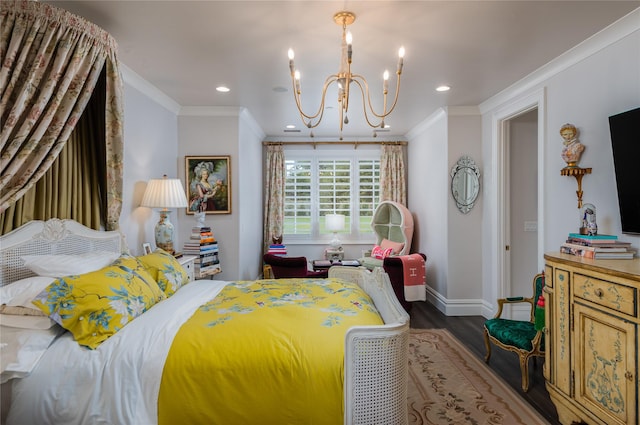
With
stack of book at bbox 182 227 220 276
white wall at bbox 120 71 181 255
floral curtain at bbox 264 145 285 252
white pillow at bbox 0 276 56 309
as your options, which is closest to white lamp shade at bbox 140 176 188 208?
white wall at bbox 120 71 181 255

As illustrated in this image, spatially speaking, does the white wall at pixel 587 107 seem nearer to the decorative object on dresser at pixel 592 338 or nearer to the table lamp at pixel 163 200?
the decorative object on dresser at pixel 592 338

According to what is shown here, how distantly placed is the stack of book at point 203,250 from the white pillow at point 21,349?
2279 mm

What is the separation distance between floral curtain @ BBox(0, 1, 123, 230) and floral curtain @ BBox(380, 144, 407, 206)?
4713 millimetres

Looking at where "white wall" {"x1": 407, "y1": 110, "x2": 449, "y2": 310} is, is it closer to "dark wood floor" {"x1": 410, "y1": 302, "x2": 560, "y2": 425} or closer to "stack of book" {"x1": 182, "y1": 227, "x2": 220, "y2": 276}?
"dark wood floor" {"x1": 410, "y1": 302, "x2": 560, "y2": 425}

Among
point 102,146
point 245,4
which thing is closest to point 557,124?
point 245,4

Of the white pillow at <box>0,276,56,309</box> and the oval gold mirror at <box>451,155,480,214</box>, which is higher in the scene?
the oval gold mirror at <box>451,155,480,214</box>

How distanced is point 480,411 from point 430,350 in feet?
3.37

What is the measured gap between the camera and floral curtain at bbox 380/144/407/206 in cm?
621

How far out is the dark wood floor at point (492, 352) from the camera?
258cm

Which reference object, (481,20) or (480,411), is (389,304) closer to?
(480,411)

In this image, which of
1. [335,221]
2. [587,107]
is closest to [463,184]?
[587,107]

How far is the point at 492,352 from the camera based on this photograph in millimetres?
3441

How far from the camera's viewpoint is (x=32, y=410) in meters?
1.58

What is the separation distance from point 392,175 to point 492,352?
3.45 metres
